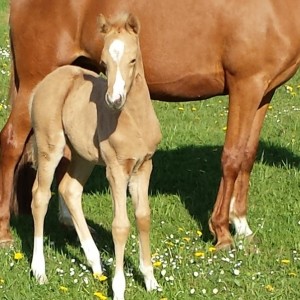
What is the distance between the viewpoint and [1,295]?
4.94 m

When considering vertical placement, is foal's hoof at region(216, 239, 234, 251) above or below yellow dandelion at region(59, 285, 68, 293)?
below

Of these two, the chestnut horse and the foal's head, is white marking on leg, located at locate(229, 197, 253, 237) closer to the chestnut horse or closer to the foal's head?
the chestnut horse

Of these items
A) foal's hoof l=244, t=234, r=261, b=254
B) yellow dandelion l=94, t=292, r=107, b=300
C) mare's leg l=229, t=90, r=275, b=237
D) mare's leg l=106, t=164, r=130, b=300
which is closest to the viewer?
mare's leg l=106, t=164, r=130, b=300

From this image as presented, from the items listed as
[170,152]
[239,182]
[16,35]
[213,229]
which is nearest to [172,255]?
[213,229]

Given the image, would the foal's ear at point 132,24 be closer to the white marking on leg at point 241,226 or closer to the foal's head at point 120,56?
the foal's head at point 120,56

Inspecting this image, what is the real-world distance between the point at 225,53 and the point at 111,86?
73.0 inches

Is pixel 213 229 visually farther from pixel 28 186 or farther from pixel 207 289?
pixel 28 186

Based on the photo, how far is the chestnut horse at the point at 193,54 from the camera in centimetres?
575

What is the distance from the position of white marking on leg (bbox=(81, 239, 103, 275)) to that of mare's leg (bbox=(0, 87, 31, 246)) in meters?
0.97

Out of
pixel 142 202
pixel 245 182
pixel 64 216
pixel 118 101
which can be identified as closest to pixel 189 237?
pixel 245 182

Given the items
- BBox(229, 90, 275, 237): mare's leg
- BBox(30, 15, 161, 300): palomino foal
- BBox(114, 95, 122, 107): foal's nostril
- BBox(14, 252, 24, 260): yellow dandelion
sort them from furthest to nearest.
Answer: BBox(229, 90, 275, 237): mare's leg, BBox(14, 252, 24, 260): yellow dandelion, BBox(30, 15, 161, 300): palomino foal, BBox(114, 95, 122, 107): foal's nostril

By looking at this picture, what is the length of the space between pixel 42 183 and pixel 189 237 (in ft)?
4.48

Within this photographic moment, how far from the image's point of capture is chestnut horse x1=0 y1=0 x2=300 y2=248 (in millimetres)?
5750

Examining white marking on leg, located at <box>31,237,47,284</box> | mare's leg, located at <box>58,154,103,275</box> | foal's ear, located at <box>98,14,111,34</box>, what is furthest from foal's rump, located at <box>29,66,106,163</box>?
white marking on leg, located at <box>31,237,47,284</box>
